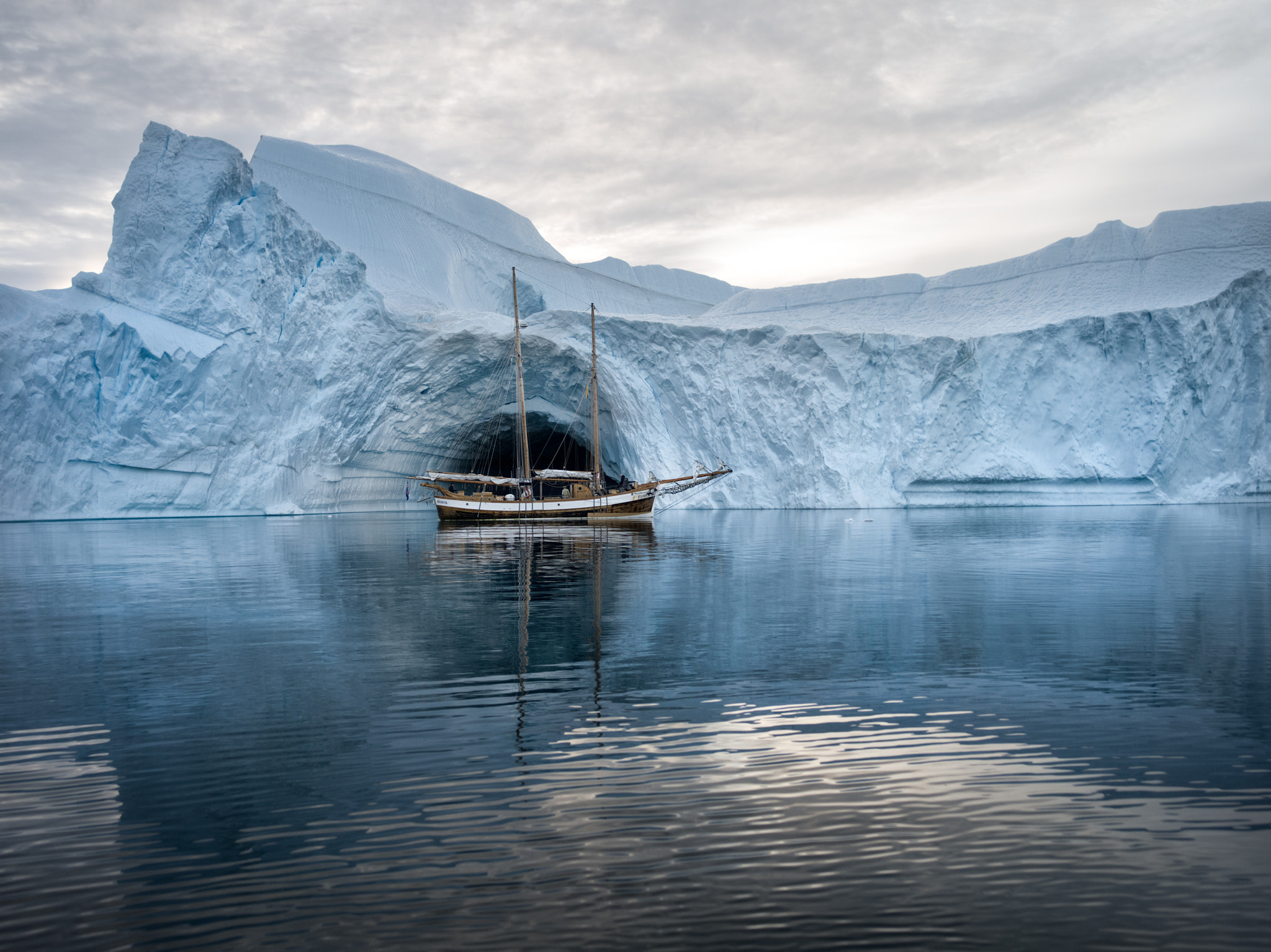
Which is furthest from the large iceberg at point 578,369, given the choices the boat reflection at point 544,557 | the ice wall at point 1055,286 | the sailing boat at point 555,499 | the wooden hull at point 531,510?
the boat reflection at point 544,557

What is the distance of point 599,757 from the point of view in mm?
3951

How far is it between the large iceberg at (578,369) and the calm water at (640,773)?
69.7 feet

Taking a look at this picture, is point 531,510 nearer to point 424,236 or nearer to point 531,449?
point 531,449

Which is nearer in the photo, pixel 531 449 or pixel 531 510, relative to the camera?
pixel 531 510

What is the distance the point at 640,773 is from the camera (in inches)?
147

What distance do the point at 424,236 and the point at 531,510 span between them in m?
17.4

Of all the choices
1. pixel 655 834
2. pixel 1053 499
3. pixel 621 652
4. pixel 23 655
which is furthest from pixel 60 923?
pixel 1053 499

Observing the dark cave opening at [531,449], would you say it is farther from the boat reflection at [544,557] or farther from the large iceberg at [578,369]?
the boat reflection at [544,557]

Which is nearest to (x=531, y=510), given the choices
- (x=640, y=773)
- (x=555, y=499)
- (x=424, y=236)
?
(x=555, y=499)

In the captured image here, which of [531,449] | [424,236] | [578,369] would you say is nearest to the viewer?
[578,369]

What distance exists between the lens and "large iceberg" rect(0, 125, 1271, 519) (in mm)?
27453

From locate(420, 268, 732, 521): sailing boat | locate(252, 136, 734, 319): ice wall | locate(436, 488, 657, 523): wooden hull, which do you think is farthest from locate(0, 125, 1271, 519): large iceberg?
locate(436, 488, 657, 523): wooden hull

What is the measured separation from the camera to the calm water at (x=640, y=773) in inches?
102

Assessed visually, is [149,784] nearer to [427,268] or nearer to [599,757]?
[599,757]
